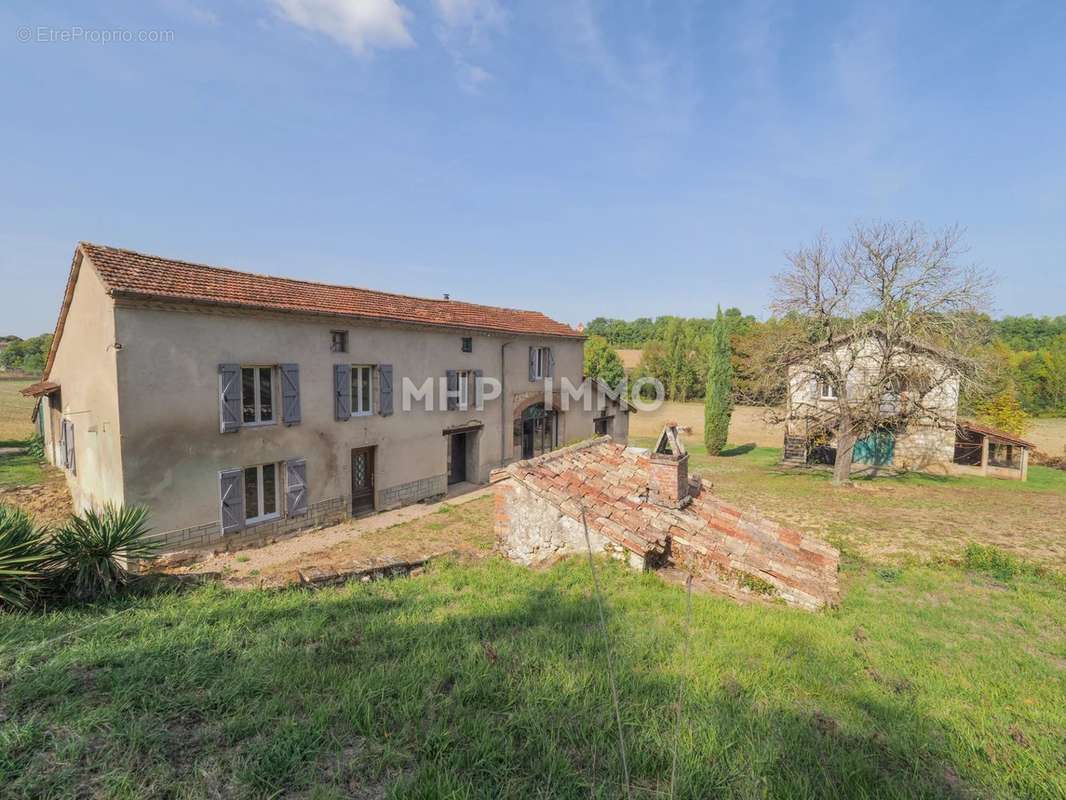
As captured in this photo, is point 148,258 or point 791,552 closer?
point 791,552

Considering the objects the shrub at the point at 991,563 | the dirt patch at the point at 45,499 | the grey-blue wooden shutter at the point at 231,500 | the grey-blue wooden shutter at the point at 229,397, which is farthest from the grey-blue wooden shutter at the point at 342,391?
the shrub at the point at 991,563

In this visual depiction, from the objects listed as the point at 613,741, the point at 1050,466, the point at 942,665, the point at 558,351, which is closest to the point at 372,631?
the point at 613,741

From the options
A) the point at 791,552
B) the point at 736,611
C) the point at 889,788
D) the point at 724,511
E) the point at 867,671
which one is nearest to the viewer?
the point at 889,788

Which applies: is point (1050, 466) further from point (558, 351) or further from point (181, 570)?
point (181, 570)

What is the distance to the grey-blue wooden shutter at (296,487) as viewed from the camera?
41.4ft

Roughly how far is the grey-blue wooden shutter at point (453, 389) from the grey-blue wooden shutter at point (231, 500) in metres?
7.61

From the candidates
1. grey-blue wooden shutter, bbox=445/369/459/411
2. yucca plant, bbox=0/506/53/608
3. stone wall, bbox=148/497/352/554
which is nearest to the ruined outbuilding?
yucca plant, bbox=0/506/53/608

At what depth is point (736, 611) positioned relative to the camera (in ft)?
19.6

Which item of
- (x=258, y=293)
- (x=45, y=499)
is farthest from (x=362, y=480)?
(x=45, y=499)

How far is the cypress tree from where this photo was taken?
2895 centimetres

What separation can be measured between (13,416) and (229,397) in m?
32.4

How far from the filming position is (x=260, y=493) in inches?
484

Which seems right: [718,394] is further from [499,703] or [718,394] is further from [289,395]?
[499,703]

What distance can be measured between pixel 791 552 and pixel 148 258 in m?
15.4
